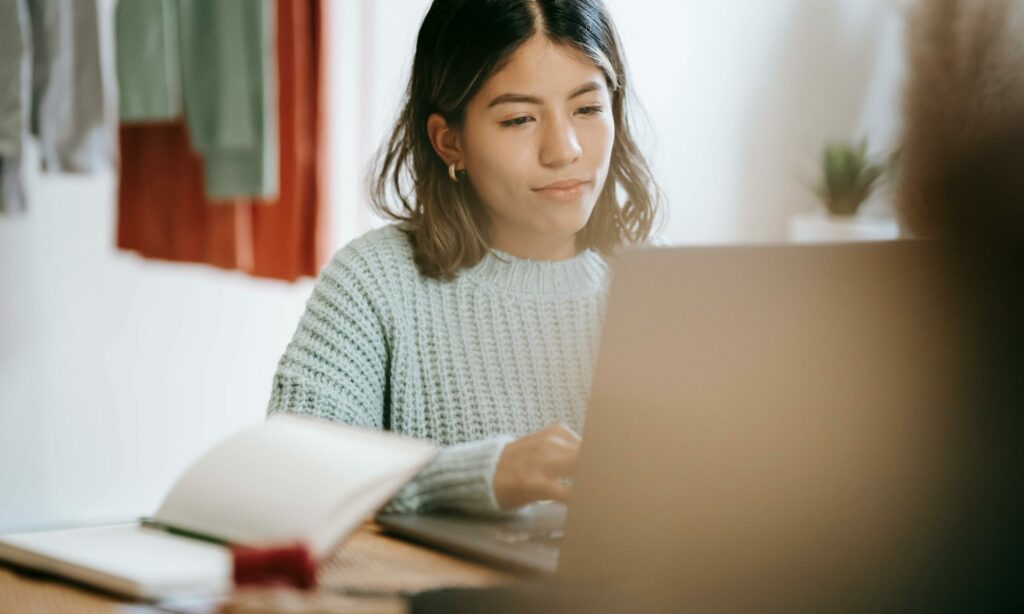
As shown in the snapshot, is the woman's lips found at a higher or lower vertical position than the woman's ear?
lower

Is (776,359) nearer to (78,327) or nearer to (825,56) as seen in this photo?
(78,327)

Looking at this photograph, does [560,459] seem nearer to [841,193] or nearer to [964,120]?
[964,120]

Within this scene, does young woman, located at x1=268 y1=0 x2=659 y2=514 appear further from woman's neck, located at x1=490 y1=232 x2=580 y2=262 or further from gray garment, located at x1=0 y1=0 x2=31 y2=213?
gray garment, located at x1=0 y1=0 x2=31 y2=213

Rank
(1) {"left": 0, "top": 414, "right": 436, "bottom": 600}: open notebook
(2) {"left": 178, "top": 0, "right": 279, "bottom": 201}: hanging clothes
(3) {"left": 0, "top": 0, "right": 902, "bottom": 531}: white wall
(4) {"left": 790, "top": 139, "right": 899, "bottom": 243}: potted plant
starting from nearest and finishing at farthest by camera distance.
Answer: (1) {"left": 0, "top": 414, "right": 436, "bottom": 600}: open notebook → (2) {"left": 178, "top": 0, "right": 279, "bottom": 201}: hanging clothes → (3) {"left": 0, "top": 0, "right": 902, "bottom": 531}: white wall → (4) {"left": 790, "top": 139, "right": 899, "bottom": 243}: potted plant

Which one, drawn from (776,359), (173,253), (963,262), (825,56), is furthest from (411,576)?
(825,56)

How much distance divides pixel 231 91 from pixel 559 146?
1.10m

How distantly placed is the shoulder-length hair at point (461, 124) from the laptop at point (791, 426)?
0.68 meters

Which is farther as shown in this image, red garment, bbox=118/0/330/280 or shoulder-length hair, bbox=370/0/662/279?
red garment, bbox=118/0/330/280

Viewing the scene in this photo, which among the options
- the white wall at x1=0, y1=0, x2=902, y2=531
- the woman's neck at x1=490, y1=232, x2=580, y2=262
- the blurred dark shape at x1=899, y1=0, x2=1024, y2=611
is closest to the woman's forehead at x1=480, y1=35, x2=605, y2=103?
the woman's neck at x1=490, y1=232, x2=580, y2=262

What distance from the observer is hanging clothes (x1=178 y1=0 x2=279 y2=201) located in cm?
211

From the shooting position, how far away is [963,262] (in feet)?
1.65

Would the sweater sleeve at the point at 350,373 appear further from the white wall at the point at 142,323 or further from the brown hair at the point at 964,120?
the white wall at the point at 142,323

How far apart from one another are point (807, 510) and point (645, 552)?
85mm

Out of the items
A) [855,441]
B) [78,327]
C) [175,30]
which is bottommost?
[78,327]
